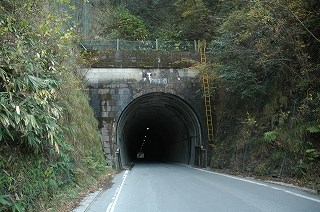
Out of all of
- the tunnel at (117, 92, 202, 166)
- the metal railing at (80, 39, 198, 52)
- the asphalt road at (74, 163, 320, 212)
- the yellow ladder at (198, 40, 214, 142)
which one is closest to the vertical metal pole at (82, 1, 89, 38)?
the metal railing at (80, 39, 198, 52)

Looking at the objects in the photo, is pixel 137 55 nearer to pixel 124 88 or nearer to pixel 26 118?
pixel 124 88

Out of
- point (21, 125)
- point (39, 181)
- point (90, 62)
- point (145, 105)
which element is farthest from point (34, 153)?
point (145, 105)

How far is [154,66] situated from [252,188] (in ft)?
41.2

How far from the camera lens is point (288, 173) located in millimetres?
11867

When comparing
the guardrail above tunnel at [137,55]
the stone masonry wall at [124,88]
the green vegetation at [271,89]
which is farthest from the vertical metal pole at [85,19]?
the green vegetation at [271,89]

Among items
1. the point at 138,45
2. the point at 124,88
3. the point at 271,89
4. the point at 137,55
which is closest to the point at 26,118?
the point at 271,89

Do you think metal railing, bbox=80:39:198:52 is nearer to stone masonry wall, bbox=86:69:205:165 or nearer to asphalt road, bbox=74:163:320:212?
stone masonry wall, bbox=86:69:205:165

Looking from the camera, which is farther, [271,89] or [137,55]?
[137,55]

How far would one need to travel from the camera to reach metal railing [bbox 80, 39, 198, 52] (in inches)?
856

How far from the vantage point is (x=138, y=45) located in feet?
73.0

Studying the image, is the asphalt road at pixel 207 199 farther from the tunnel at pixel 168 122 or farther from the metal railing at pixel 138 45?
the metal railing at pixel 138 45

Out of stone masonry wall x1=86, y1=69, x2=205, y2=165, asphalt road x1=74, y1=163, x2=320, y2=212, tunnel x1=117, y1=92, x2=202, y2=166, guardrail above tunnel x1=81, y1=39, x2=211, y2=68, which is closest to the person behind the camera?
asphalt road x1=74, y1=163, x2=320, y2=212

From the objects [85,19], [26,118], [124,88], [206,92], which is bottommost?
[26,118]

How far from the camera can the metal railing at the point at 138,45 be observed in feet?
71.4
